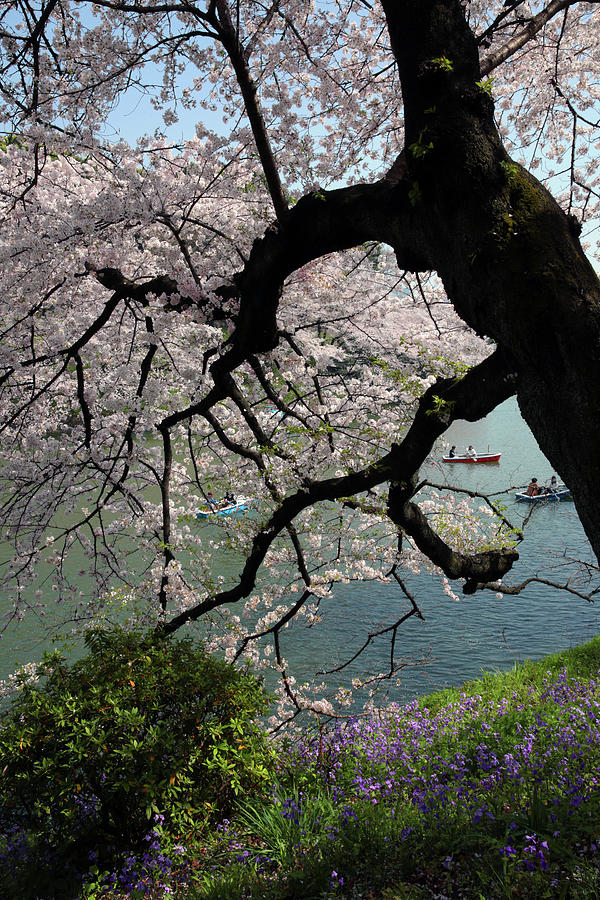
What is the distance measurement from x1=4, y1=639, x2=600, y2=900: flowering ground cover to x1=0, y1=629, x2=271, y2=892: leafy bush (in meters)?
0.14

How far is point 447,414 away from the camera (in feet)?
9.48

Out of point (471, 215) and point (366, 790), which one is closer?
point (471, 215)

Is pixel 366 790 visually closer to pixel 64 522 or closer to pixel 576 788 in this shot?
pixel 576 788

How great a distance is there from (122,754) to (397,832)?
155cm

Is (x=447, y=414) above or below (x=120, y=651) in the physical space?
above

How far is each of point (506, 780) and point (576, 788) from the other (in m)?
0.54

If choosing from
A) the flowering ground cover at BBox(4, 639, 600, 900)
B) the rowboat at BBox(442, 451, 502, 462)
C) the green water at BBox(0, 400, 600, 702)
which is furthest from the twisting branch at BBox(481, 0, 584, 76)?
the rowboat at BBox(442, 451, 502, 462)

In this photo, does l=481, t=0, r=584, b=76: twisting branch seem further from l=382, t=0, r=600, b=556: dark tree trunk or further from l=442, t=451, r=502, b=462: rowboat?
l=442, t=451, r=502, b=462: rowboat

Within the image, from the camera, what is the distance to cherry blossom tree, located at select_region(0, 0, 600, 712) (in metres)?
2.21

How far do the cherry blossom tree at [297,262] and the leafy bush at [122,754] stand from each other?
79cm

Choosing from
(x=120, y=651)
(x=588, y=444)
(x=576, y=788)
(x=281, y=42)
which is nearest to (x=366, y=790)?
(x=576, y=788)

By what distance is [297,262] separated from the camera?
324cm

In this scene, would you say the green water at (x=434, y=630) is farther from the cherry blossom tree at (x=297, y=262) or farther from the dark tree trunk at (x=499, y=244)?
the dark tree trunk at (x=499, y=244)

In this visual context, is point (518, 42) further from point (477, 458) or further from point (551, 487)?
point (477, 458)
